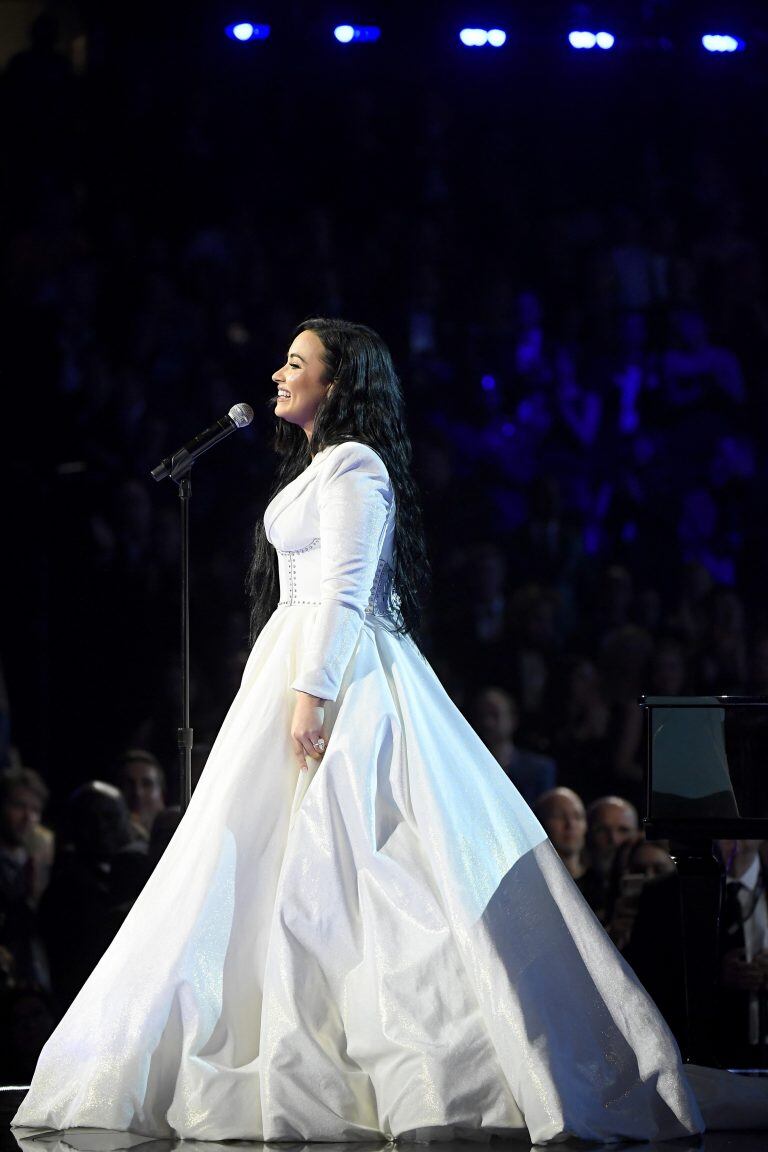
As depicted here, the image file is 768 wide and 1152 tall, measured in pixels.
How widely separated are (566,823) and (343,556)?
2029 mm

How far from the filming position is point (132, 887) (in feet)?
13.5

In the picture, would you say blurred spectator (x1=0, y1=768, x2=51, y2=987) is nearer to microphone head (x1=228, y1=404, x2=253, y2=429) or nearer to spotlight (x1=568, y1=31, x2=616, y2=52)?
microphone head (x1=228, y1=404, x2=253, y2=429)

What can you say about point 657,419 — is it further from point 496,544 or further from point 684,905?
point 684,905

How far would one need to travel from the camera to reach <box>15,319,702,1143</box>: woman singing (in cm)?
219

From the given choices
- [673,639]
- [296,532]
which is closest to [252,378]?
[673,639]

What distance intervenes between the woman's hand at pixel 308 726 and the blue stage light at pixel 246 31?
278cm

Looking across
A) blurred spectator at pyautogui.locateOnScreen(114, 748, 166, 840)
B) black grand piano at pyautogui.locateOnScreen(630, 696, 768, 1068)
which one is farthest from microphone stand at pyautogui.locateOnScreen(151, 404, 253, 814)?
blurred spectator at pyautogui.locateOnScreen(114, 748, 166, 840)

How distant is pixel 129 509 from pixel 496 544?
3.83ft

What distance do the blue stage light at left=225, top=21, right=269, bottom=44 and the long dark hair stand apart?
2.06 metres

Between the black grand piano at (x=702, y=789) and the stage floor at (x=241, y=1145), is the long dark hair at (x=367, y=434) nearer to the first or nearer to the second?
the black grand piano at (x=702, y=789)

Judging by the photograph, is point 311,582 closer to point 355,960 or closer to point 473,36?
point 355,960

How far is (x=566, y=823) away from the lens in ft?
13.9

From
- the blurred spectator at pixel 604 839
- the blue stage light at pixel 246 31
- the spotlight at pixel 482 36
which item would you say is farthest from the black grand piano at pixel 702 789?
the blue stage light at pixel 246 31

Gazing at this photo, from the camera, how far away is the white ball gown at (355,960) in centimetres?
218
